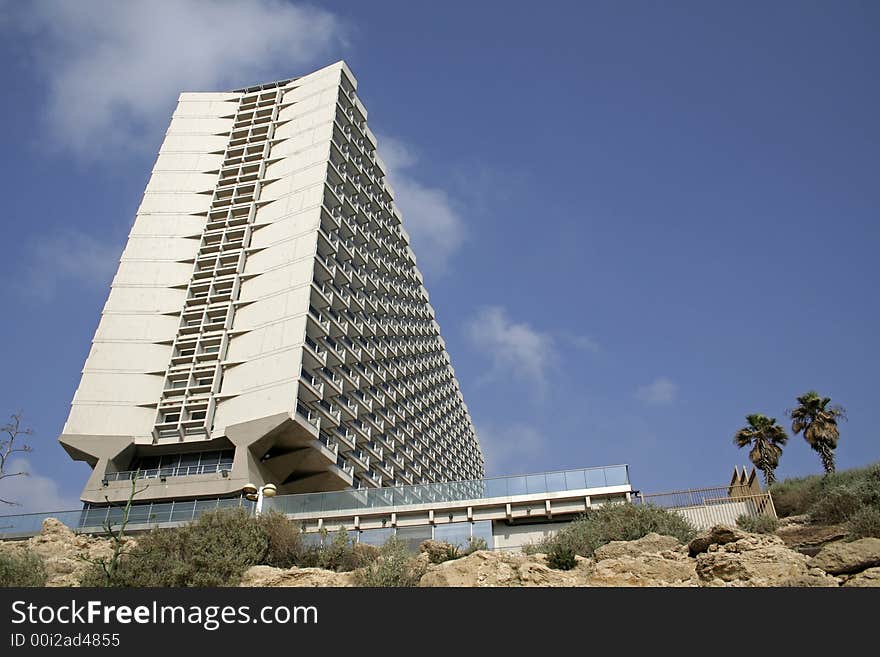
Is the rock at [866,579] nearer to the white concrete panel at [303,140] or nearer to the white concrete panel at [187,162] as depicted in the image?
the white concrete panel at [303,140]

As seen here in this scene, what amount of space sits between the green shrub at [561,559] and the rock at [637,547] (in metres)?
0.72

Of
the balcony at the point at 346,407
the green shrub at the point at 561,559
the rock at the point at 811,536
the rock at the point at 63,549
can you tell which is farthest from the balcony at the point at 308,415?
the rock at the point at 811,536

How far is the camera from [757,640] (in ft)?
36.4

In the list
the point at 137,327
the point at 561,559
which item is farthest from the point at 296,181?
the point at 561,559

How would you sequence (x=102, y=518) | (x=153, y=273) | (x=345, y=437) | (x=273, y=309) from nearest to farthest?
(x=102, y=518) → (x=273, y=309) → (x=345, y=437) → (x=153, y=273)

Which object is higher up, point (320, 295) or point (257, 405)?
point (320, 295)

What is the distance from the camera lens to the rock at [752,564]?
15.1m

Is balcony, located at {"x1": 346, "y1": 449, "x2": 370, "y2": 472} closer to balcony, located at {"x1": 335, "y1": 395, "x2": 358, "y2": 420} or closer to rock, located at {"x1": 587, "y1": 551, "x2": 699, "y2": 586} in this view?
balcony, located at {"x1": 335, "y1": 395, "x2": 358, "y2": 420}

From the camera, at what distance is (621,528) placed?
78.4ft

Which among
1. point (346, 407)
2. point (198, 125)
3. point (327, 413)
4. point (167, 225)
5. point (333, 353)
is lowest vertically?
point (327, 413)

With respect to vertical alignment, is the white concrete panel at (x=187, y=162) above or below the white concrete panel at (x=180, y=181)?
above

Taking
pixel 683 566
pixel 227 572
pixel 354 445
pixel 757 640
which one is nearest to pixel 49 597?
pixel 227 572

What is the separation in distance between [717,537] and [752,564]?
1.64 m

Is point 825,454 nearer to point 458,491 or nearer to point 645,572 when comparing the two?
point 458,491
